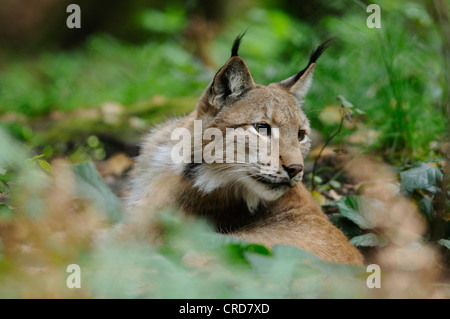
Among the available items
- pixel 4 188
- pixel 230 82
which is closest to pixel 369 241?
pixel 230 82

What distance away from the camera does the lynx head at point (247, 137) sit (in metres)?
3.35

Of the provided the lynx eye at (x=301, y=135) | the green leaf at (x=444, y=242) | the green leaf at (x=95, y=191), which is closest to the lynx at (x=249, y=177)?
the lynx eye at (x=301, y=135)

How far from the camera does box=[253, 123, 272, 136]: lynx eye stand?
3504mm

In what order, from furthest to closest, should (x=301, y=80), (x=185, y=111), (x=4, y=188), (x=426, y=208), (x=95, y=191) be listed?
1. (x=185, y=111)
2. (x=301, y=80)
3. (x=426, y=208)
4. (x=4, y=188)
5. (x=95, y=191)

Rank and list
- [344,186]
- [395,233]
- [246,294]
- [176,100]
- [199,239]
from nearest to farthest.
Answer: [246,294] < [199,239] < [395,233] < [344,186] < [176,100]

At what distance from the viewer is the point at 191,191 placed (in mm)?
3635

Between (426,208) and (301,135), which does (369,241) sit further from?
(301,135)

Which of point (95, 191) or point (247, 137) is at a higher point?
point (247, 137)

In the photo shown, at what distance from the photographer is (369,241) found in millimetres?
3785

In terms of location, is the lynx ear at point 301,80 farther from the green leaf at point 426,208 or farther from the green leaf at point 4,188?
the green leaf at point 4,188

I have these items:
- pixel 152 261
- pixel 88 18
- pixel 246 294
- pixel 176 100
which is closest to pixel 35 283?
pixel 152 261

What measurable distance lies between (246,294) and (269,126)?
190 cm

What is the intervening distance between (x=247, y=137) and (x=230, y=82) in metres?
0.44

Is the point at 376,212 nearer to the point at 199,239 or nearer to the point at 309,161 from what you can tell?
the point at 309,161
